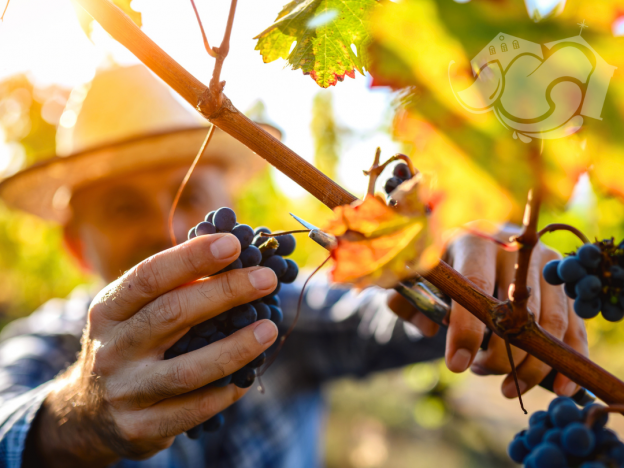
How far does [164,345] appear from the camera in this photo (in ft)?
1.96

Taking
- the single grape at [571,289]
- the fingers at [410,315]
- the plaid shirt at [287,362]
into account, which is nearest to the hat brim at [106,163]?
the plaid shirt at [287,362]

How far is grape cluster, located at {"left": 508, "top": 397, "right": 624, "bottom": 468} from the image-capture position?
1.27ft

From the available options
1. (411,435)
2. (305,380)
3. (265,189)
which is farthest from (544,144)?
(265,189)

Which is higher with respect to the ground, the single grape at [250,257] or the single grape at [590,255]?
the single grape at [590,255]

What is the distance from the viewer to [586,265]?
50cm

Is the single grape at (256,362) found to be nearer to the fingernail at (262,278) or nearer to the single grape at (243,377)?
the single grape at (243,377)

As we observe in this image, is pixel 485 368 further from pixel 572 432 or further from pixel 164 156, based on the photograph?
pixel 164 156

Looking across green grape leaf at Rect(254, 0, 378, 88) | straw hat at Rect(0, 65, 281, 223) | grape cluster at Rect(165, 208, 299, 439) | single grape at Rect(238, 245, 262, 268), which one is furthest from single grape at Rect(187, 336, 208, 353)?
straw hat at Rect(0, 65, 281, 223)

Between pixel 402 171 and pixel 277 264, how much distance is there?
0.74 feet

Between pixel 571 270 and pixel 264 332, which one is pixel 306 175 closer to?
pixel 264 332

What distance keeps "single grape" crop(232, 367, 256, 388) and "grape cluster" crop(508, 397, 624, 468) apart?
37 centimetres

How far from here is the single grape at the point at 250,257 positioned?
58cm

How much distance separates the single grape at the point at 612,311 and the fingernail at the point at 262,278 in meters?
0.42

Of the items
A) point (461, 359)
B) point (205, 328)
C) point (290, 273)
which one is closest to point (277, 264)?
point (290, 273)
